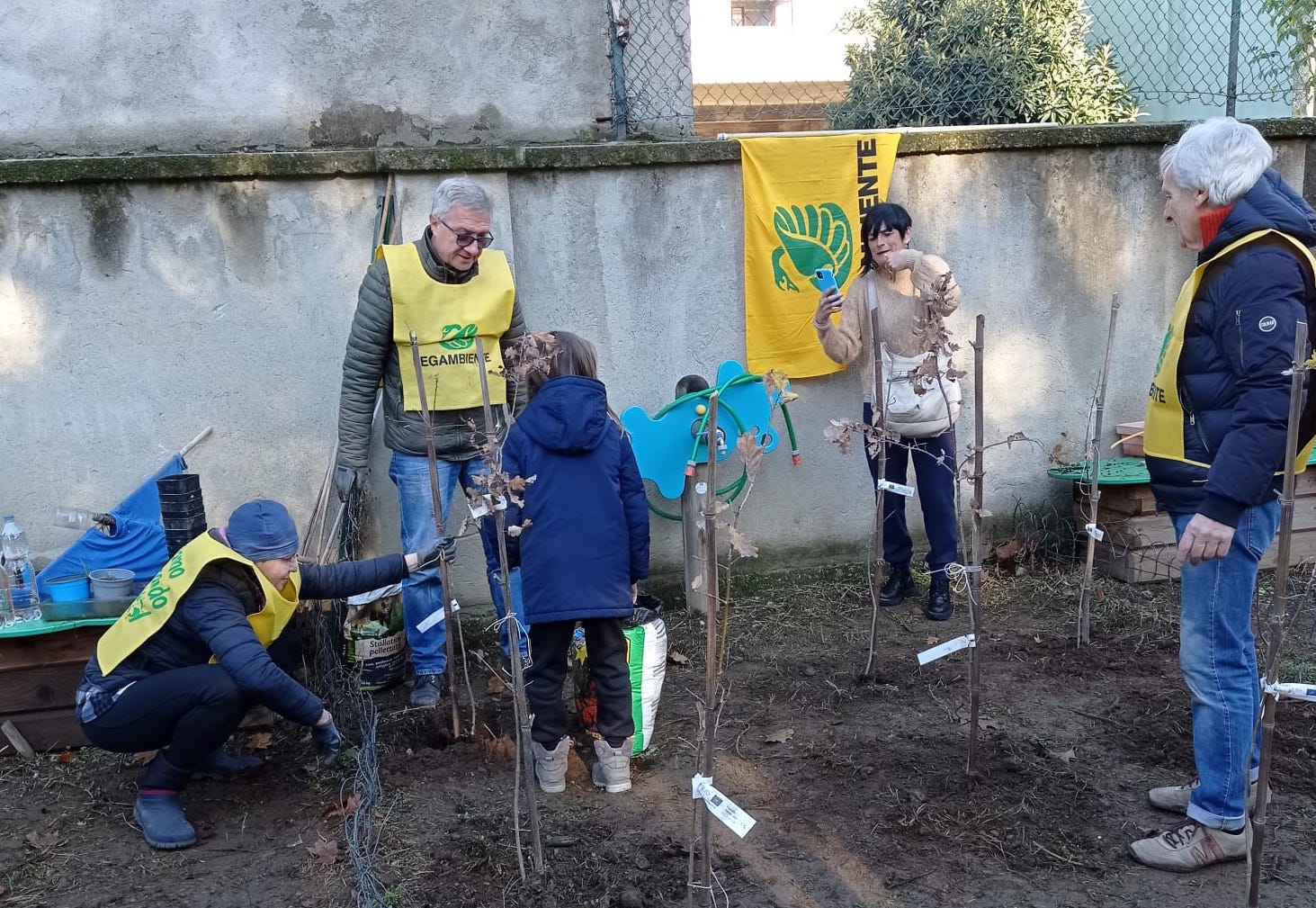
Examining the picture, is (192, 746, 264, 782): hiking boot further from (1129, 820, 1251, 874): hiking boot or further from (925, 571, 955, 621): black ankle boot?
(925, 571, 955, 621): black ankle boot

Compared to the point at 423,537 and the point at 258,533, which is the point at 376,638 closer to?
the point at 423,537

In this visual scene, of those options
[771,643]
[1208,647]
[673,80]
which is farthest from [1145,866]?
[673,80]

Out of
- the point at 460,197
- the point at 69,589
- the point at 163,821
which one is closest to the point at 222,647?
the point at 163,821

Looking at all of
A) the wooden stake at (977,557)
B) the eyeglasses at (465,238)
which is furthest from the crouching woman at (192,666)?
the wooden stake at (977,557)

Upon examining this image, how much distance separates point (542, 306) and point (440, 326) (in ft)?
3.18

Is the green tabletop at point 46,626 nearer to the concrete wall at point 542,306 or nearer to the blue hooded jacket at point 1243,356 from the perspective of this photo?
the concrete wall at point 542,306

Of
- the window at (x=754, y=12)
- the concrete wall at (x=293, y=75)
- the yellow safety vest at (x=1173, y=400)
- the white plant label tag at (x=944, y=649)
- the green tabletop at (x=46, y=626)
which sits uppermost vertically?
the window at (x=754, y=12)

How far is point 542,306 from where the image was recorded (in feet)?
16.4

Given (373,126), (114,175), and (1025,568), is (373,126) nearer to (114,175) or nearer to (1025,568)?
(114,175)

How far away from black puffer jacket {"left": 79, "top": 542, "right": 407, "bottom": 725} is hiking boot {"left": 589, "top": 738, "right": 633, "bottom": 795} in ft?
3.00

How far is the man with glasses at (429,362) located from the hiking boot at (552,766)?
66cm

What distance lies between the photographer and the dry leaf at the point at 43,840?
336cm

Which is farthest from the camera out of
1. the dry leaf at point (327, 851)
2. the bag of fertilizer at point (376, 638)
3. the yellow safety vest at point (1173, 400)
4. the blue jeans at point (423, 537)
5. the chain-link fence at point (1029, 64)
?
the chain-link fence at point (1029, 64)

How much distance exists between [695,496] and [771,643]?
0.76 meters
